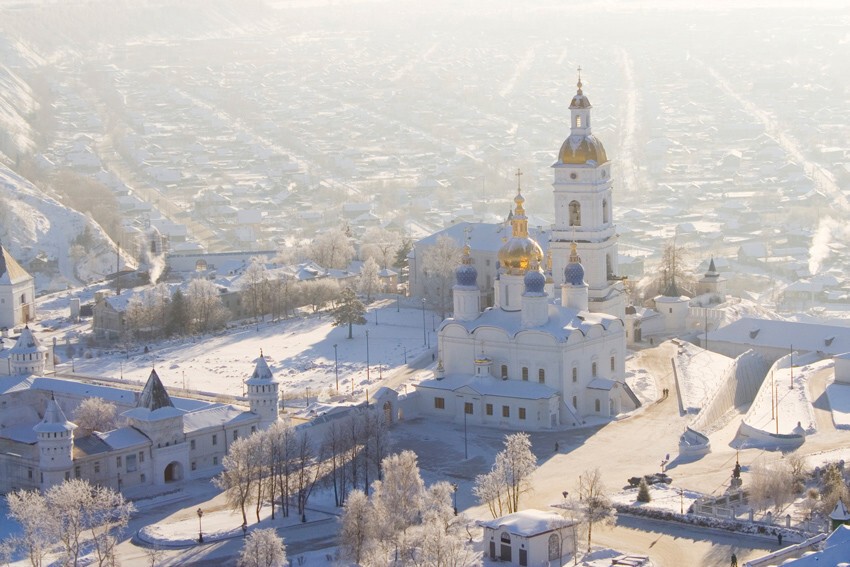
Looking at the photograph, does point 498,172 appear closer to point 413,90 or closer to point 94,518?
point 413,90

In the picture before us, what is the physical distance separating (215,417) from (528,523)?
9.99 metres

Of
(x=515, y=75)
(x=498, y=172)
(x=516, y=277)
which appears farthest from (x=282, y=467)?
(x=515, y=75)

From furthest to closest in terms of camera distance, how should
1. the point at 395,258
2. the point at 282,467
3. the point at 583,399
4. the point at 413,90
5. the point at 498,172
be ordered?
the point at 413,90 < the point at 498,172 < the point at 395,258 < the point at 583,399 < the point at 282,467

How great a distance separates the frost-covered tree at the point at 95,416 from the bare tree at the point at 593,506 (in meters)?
11.7

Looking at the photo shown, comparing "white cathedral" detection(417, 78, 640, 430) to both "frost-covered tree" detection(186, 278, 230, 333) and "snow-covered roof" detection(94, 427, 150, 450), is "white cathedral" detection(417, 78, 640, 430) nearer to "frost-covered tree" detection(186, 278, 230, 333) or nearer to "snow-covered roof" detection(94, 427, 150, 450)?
"snow-covered roof" detection(94, 427, 150, 450)

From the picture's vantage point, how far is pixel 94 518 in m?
33.5

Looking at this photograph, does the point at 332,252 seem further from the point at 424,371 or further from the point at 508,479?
the point at 508,479

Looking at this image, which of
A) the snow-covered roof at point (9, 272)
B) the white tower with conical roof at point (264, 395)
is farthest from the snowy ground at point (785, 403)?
→ the snow-covered roof at point (9, 272)

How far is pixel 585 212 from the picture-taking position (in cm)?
4722

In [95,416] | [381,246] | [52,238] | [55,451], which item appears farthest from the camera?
[52,238]

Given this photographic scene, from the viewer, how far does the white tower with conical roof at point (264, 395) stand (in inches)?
1528

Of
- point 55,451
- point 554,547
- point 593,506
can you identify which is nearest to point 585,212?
point 593,506

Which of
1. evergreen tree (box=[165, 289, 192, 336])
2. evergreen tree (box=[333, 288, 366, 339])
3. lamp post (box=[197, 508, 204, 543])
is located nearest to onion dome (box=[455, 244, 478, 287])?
evergreen tree (box=[333, 288, 366, 339])

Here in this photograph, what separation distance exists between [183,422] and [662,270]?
71.4 feet
